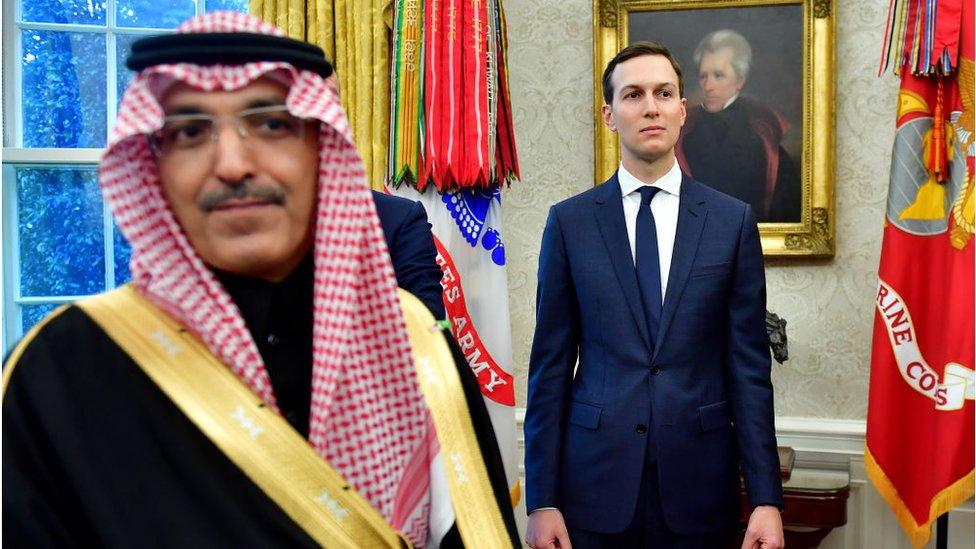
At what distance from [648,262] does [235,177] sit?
A: 1381mm

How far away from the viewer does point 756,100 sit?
10.7 feet

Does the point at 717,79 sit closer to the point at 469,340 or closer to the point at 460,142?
the point at 460,142

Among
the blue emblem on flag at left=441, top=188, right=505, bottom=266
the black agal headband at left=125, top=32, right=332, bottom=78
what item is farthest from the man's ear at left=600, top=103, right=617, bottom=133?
the black agal headband at left=125, top=32, right=332, bottom=78

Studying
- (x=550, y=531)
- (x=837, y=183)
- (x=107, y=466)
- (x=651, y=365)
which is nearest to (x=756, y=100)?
(x=837, y=183)

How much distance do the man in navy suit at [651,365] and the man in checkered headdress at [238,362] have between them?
0.99m

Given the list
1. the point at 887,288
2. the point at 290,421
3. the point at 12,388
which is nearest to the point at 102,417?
the point at 12,388

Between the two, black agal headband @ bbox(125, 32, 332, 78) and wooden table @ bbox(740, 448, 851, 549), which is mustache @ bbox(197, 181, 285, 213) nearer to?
black agal headband @ bbox(125, 32, 332, 78)

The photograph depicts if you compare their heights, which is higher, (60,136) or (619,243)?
(60,136)

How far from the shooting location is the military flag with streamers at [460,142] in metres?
2.88

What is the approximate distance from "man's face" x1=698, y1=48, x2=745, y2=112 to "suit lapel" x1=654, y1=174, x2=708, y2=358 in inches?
48.8

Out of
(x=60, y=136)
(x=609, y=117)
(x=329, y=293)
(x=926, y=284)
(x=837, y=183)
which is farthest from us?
(x=60, y=136)

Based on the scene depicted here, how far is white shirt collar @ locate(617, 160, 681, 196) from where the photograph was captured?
2.21m

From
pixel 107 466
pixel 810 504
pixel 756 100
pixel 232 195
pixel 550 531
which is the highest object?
pixel 756 100

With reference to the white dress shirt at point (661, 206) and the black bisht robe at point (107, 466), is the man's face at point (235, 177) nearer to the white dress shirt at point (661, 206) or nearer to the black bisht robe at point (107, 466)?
the black bisht robe at point (107, 466)
